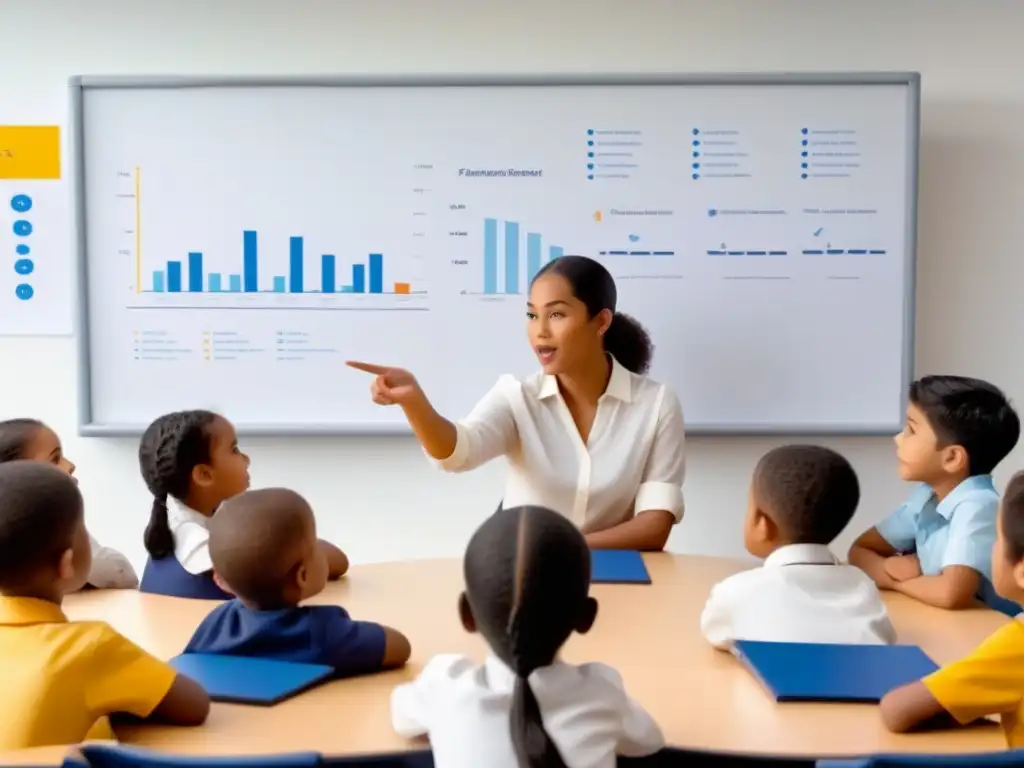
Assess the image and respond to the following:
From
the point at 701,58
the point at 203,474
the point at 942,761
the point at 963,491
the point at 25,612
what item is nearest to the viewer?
the point at 942,761

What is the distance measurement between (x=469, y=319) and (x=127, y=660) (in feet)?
6.87

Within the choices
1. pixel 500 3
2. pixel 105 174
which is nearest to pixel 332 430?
pixel 105 174

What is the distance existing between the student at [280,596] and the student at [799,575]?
1.81 feet

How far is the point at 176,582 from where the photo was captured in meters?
2.09

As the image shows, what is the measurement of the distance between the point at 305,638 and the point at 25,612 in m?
0.39

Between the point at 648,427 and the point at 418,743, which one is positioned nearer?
the point at 418,743

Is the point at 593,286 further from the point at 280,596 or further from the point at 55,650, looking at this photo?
the point at 55,650

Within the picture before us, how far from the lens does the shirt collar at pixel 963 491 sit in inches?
83.3

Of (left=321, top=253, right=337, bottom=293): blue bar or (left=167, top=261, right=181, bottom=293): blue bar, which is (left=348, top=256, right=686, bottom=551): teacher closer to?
(left=321, top=253, right=337, bottom=293): blue bar

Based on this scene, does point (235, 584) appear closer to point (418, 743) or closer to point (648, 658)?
point (418, 743)

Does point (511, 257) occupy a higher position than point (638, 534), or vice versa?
point (511, 257)

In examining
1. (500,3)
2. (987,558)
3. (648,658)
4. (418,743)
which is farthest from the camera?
(500,3)

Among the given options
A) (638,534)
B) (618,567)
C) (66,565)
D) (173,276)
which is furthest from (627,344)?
(66,565)

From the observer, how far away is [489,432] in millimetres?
2693
